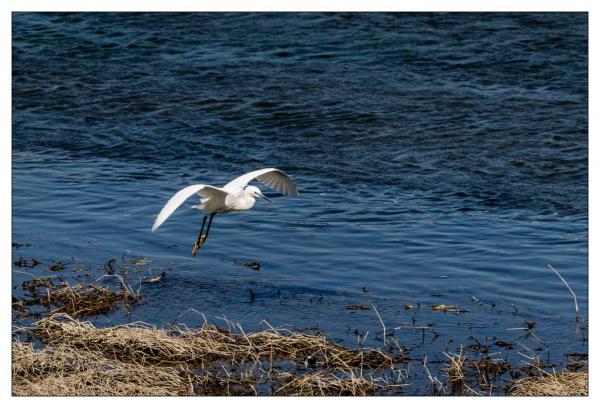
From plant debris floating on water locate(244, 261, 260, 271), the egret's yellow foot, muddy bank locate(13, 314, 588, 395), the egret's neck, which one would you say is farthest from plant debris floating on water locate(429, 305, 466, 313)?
the egret's yellow foot

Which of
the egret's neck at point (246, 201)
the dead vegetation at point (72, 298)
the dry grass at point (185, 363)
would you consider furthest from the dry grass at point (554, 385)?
the egret's neck at point (246, 201)

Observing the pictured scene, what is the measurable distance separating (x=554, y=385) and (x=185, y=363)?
2454mm

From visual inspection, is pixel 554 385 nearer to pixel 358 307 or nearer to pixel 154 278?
pixel 358 307

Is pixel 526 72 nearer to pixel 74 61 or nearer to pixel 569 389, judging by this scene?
pixel 74 61

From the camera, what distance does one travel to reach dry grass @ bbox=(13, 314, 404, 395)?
21.7 ft

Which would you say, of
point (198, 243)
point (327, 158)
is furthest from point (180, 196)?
point (327, 158)

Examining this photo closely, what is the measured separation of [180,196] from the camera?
26.1ft

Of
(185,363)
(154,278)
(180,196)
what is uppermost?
(180,196)

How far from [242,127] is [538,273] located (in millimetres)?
6931

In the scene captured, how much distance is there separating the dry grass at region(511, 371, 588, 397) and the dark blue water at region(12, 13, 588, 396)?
1.75 ft

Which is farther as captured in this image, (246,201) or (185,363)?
(246,201)

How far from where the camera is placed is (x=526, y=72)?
54.2 feet

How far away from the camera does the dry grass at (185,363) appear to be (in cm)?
663

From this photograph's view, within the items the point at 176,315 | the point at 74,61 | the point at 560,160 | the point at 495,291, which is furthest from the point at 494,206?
the point at 74,61
